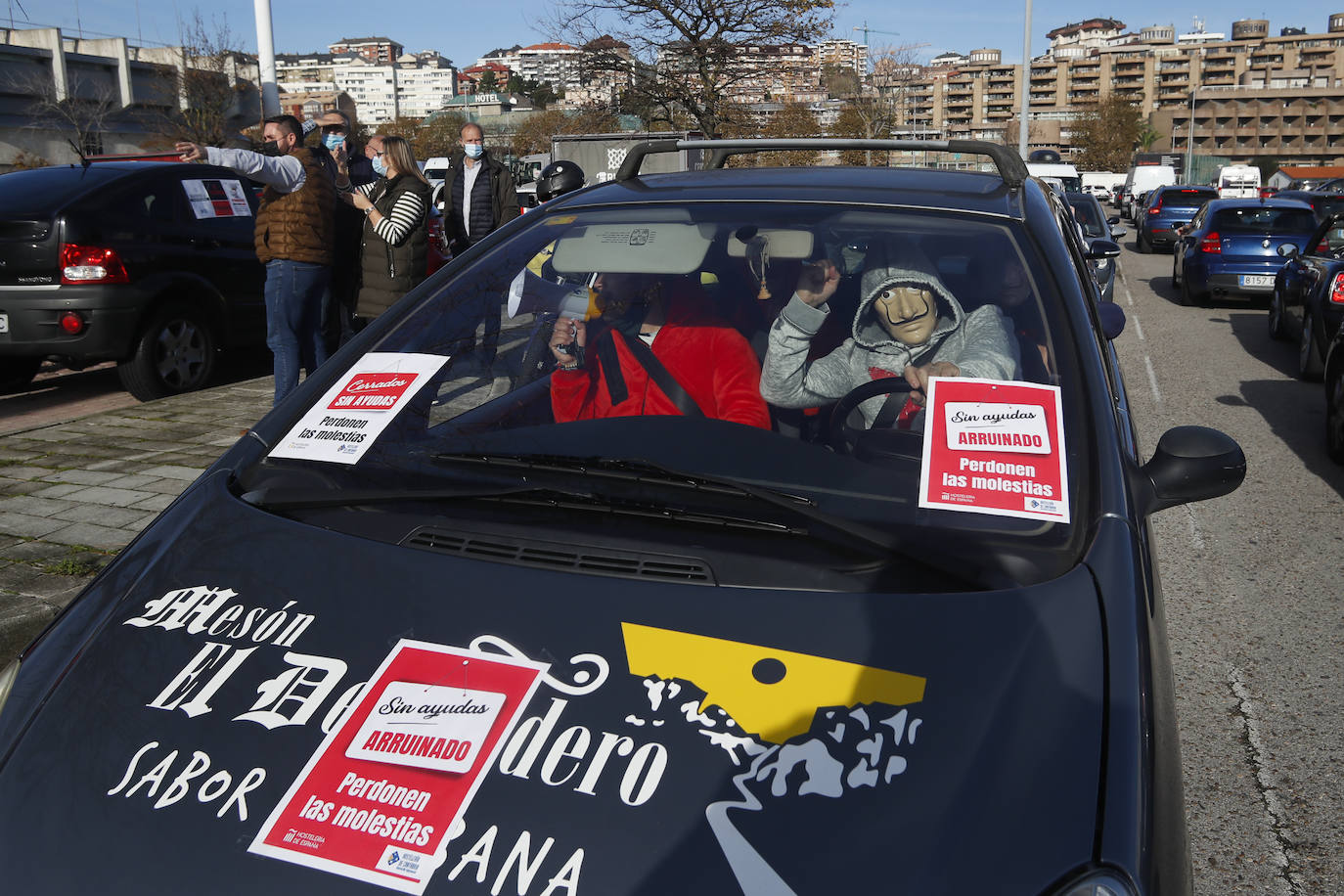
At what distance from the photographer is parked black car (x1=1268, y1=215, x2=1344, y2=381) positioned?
349 inches

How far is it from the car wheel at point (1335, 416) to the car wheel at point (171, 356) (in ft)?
25.6

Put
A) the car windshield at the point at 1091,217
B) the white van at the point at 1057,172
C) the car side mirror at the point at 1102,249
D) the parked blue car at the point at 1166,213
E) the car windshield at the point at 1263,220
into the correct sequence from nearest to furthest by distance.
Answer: the car side mirror at the point at 1102,249, the car windshield at the point at 1091,217, the car windshield at the point at 1263,220, the white van at the point at 1057,172, the parked blue car at the point at 1166,213

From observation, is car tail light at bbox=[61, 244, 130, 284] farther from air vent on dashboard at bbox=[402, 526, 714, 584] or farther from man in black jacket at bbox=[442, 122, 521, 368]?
air vent on dashboard at bbox=[402, 526, 714, 584]

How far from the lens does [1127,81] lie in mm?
153500

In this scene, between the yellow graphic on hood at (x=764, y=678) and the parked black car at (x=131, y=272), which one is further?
the parked black car at (x=131, y=272)

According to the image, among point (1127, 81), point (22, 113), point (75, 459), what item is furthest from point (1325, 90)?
point (75, 459)

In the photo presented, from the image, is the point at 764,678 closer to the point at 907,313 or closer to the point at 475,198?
the point at 907,313

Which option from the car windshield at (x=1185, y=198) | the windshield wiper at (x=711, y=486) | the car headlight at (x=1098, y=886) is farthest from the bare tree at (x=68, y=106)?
the car headlight at (x=1098, y=886)

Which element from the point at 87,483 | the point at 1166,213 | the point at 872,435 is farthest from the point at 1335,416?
the point at 1166,213

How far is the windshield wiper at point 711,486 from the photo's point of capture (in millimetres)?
1836

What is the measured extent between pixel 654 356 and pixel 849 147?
1031 mm

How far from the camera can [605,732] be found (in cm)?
153

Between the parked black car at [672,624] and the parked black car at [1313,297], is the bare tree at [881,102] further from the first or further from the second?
the parked black car at [672,624]

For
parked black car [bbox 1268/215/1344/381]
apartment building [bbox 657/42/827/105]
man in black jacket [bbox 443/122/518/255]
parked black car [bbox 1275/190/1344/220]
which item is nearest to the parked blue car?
parked black car [bbox 1275/190/1344/220]
